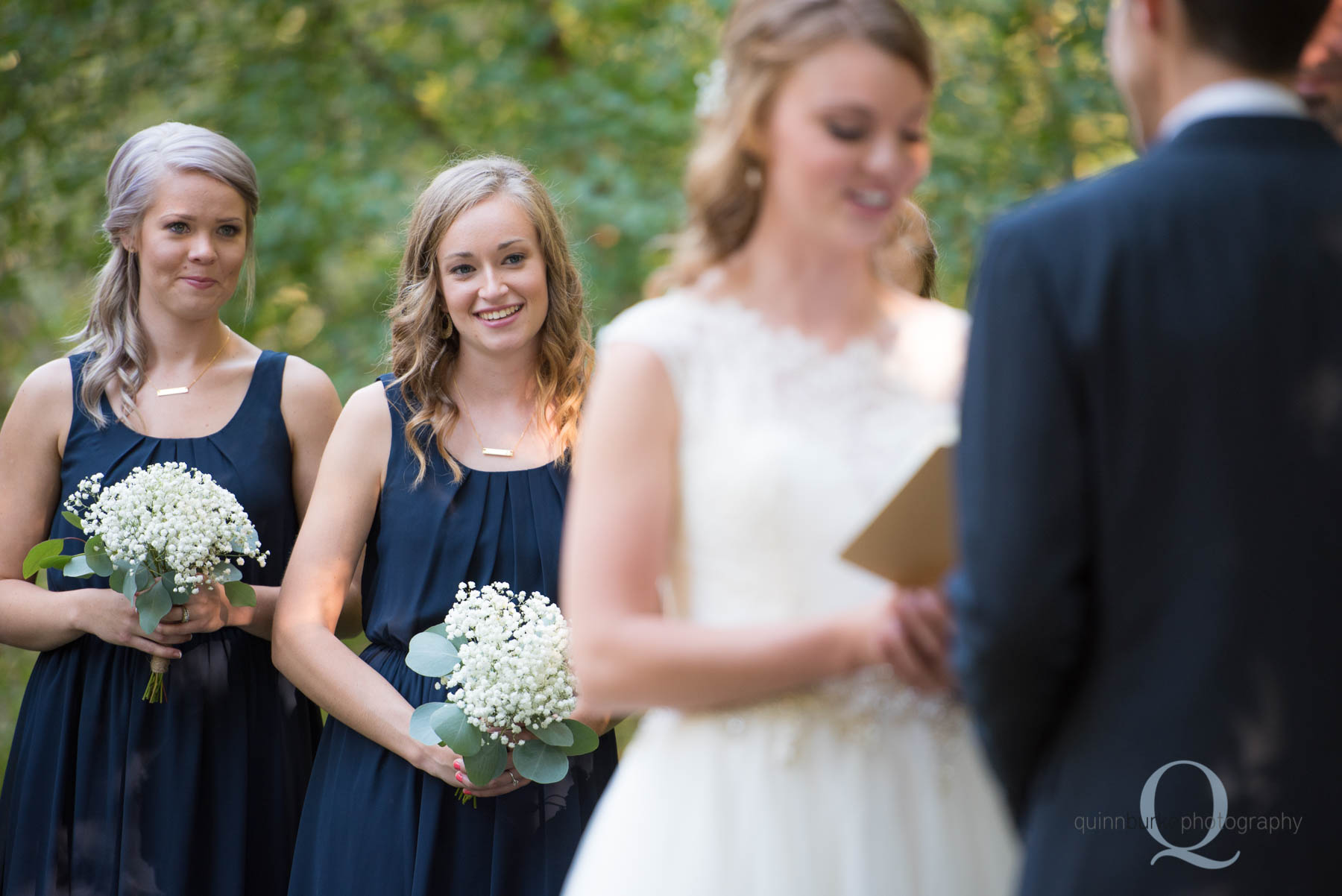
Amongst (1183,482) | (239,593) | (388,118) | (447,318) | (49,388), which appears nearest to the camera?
(1183,482)

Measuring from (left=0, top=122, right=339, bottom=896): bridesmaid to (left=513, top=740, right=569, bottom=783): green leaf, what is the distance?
1079 millimetres

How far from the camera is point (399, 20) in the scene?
31.7 feet

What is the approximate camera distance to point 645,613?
2.01 metres

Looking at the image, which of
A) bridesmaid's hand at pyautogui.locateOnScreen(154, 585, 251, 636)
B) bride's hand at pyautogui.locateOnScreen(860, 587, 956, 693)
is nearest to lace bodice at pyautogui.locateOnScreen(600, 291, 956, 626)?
bride's hand at pyautogui.locateOnScreen(860, 587, 956, 693)

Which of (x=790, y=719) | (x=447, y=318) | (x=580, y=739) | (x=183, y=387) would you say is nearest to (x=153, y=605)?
(x=183, y=387)

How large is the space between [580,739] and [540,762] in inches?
4.7

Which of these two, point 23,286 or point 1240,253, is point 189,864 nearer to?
point 1240,253

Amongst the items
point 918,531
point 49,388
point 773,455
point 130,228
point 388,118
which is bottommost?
point 918,531

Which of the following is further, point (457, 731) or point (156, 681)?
point (156, 681)

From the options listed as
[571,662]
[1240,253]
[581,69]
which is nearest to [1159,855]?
[1240,253]

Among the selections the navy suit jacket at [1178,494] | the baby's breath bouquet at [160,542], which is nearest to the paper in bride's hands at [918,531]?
the navy suit jacket at [1178,494]

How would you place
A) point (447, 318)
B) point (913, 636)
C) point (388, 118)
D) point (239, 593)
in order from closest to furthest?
point (913, 636), point (239, 593), point (447, 318), point (388, 118)

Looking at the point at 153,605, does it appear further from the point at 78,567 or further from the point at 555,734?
the point at 555,734

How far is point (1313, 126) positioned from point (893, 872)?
1276 millimetres
